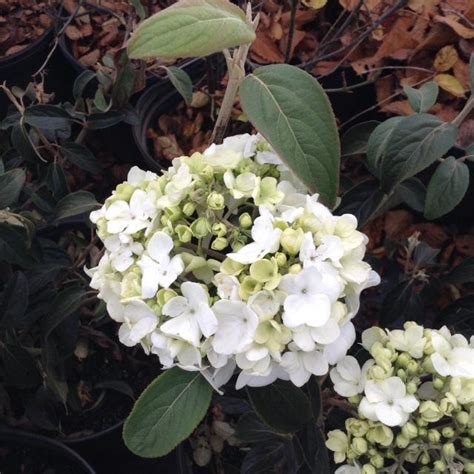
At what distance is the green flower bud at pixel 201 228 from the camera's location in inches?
25.2

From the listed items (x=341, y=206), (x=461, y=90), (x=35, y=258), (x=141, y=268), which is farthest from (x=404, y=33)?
(x=141, y=268)

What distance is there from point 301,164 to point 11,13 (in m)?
1.42

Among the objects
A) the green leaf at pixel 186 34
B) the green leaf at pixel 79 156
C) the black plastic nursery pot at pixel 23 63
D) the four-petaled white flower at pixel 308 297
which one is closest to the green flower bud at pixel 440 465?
the four-petaled white flower at pixel 308 297

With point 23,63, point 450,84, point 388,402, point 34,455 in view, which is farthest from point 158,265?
point 23,63

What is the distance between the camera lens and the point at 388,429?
0.68 metres

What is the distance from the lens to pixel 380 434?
681mm

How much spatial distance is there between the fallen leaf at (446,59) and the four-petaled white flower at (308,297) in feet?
3.18

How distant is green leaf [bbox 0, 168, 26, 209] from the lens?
0.96 m

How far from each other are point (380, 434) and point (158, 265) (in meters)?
0.28

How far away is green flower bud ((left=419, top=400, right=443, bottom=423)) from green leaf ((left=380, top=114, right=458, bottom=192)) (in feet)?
0.88

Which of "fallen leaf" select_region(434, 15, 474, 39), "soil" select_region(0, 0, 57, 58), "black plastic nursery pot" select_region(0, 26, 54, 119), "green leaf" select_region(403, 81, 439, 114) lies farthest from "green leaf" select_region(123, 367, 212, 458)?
"soil" select_region(0, 0, 57, 58)

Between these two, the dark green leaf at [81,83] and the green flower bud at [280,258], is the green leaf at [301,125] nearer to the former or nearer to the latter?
the green flower bud at [280,258]

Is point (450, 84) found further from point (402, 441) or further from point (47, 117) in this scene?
point (402, 441)

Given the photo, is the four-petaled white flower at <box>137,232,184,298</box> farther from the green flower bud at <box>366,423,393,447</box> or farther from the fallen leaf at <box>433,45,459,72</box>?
the fallen leaf at <box>433,45,459,72</box>
